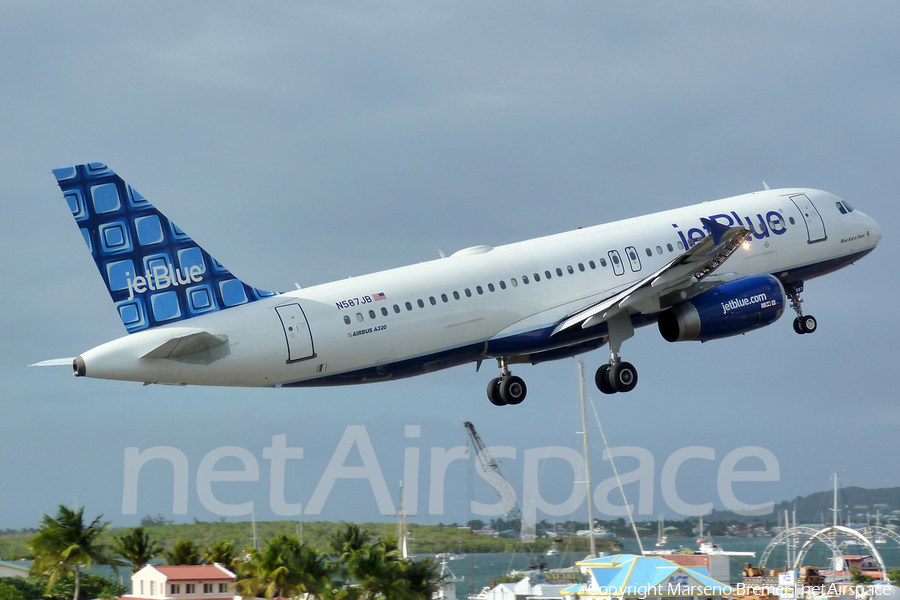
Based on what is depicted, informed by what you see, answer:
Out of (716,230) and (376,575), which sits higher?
(716,230)

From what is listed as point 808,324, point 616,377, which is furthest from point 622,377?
point 808,324

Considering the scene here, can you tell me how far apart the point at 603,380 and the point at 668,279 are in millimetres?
4387

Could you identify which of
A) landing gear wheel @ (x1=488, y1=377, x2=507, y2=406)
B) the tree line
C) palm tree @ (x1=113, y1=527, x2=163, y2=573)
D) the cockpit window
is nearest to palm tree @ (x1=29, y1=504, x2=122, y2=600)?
the tree line

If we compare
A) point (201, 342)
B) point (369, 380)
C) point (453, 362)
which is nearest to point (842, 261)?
point (453, 362)

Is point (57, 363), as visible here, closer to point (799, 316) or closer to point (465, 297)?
point (465, 297)

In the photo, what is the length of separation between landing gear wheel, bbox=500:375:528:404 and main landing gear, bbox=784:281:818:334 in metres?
11.2

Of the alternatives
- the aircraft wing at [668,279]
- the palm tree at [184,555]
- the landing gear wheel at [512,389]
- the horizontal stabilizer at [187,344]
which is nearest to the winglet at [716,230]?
the aircraft wing at [668,279]

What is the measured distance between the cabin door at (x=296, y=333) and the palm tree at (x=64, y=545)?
1845 inches

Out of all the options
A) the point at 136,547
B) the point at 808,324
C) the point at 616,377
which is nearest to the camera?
the point at 616,377

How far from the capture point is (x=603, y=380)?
122ft

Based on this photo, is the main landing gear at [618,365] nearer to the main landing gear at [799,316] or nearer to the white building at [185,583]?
the main landing gear at [799,316]

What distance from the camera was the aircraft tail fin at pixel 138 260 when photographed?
30.2 meters

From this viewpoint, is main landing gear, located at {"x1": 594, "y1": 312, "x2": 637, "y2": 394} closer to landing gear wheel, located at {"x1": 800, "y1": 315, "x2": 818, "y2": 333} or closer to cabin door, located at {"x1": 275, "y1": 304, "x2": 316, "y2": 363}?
landing gear wheel, located at {"x1": 800, "y1": 315, "x2": 818, "y2": 333}

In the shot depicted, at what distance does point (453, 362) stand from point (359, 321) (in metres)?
4.16
